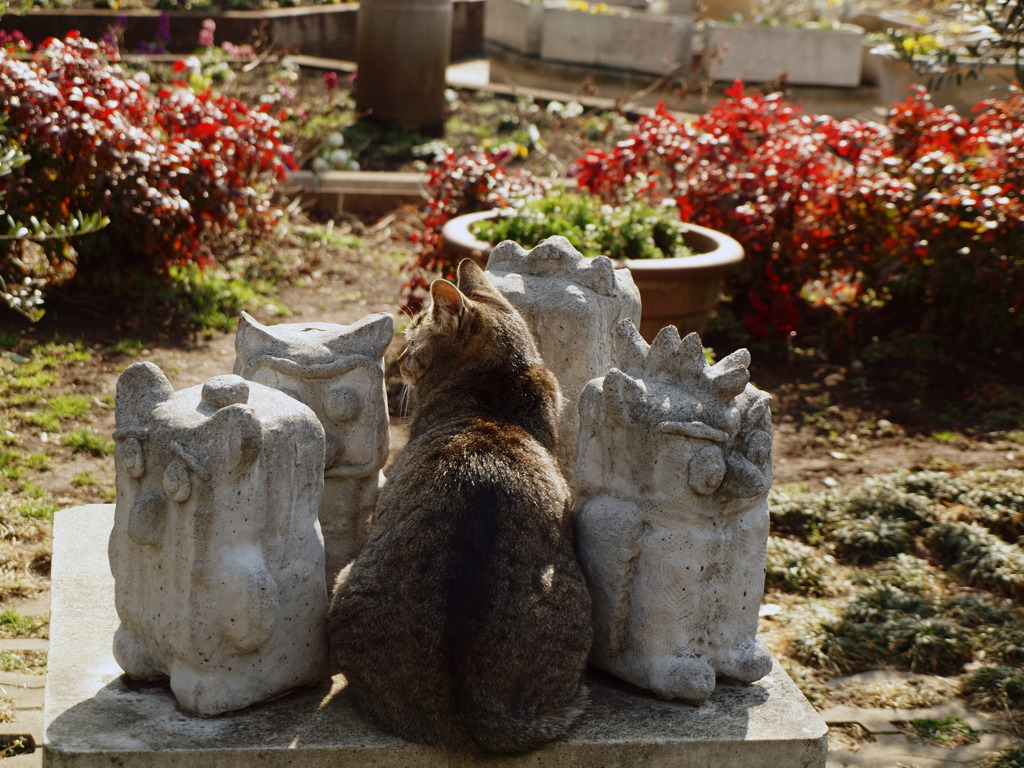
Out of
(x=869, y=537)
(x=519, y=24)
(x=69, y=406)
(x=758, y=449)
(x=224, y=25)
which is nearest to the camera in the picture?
(x=758, y=449)

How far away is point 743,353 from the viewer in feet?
8.76

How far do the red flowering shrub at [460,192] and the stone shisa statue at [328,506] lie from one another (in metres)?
4.14

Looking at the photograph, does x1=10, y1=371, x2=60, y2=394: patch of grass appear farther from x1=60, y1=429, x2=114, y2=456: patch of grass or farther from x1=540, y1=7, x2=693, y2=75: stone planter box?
x1=540, y1=7, x2=693, y2=75: stone planter box

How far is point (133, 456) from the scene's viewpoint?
2438 millimetres

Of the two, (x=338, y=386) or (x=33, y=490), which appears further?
(x=33, y=490)

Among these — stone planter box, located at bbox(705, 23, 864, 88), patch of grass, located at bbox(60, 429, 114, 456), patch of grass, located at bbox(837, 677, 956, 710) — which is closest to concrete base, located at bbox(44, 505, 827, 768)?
patch of grass, located at bbox(837, 677, 956, 710)

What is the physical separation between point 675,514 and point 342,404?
34.2 inches

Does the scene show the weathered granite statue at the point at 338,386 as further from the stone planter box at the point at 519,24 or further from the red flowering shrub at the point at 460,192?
the stone planter box at the point at 519,24

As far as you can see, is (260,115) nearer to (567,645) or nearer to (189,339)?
(189,339)

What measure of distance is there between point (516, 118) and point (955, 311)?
20.5 feet

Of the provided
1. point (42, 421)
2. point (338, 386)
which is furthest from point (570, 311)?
point (42, 421)

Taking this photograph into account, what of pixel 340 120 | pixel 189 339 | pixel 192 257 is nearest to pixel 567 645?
pixel 189 339

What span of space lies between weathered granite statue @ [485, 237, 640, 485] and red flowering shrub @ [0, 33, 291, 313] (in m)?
3.95

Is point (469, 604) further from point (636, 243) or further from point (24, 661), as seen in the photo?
point (636, 243)
